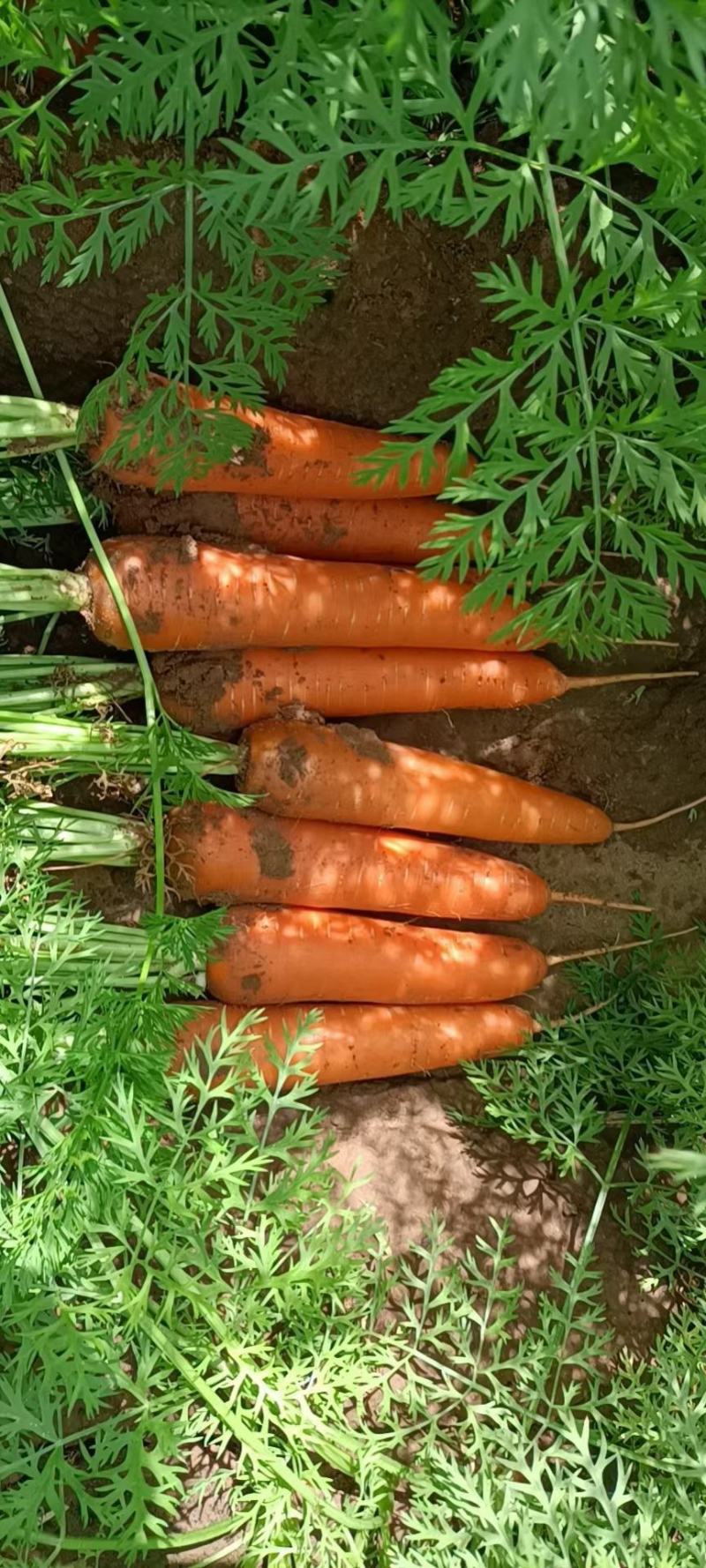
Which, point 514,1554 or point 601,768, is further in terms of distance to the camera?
point 601,768

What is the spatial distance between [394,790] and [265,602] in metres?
0.54

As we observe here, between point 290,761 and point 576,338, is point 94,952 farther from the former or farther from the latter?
point 576,338

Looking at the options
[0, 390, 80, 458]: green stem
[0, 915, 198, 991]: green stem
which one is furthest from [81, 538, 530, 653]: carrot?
[0, 915, 198, 991]: green stem

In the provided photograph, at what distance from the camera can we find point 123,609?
2205 mm

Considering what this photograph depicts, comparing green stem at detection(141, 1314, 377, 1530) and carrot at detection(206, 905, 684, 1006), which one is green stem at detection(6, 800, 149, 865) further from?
green stem at detection(141, 1314, 377, 1530)

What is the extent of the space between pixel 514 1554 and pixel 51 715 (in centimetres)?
181

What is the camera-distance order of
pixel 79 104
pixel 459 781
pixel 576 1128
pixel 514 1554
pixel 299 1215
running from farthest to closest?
pixel 459 781 → pixel 576 1128 → pixel 299 1215 → pixel 514 1554 → pixel 79 104

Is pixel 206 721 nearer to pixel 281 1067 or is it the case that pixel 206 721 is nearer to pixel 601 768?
pixel 281 1067

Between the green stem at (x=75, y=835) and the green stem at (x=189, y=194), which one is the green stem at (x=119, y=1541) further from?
the green stem at (x=189, y=194)

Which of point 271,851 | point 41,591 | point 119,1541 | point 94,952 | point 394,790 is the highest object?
point 41,591

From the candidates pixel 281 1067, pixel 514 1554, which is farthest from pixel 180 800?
pixel 514 1554

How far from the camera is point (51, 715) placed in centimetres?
223

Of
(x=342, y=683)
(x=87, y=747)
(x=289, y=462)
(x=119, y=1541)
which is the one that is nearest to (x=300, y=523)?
(x=289, y=462)

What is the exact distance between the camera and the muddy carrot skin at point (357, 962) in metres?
2.45
